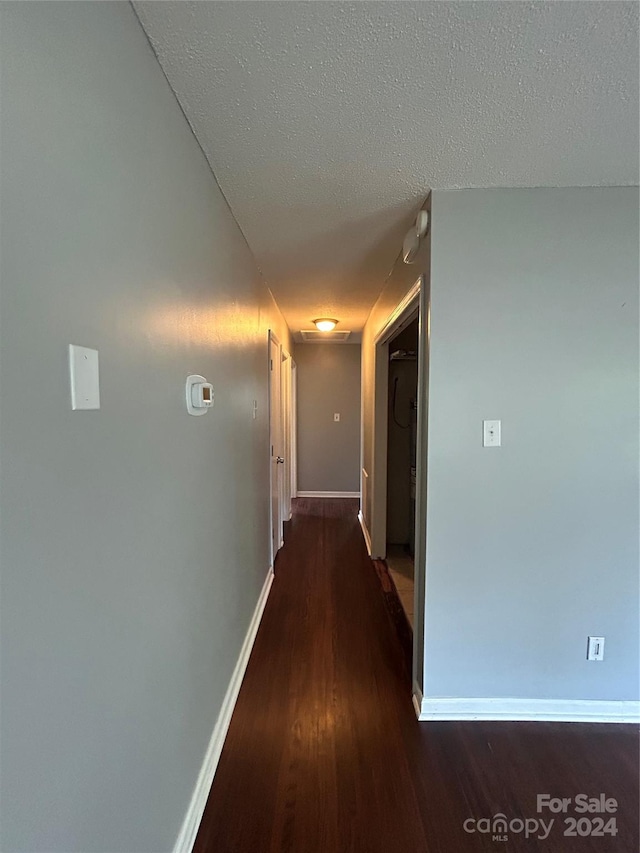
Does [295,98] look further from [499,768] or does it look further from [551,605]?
[499,768]

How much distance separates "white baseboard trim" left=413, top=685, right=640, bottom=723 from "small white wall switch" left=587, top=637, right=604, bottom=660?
21 centimetres

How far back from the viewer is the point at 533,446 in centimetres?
170

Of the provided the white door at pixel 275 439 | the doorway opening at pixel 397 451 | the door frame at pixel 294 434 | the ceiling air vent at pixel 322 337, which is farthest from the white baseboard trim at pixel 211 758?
the ceiling air vent at pixel 322 337

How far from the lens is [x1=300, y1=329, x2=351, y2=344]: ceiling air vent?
495 centimetres

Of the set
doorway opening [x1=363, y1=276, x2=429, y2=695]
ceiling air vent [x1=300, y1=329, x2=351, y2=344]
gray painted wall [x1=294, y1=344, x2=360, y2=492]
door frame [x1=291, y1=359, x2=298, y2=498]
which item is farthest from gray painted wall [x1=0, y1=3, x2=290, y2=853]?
gray painted wall [x1=294, y1=344, x2=360, y2=492]

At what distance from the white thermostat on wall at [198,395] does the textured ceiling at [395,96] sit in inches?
33.8

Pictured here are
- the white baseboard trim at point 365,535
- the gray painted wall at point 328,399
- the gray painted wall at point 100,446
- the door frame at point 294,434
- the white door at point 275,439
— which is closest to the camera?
the gray painted wall at point 100,446

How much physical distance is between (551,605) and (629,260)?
158 cm

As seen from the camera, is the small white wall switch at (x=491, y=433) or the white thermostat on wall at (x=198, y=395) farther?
the small white wall switch at (x=491, y=433)

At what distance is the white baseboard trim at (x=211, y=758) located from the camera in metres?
1.21

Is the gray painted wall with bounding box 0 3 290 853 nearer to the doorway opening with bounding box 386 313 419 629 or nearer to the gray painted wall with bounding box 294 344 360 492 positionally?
the doorway opening with bounding box 386 313 419 629

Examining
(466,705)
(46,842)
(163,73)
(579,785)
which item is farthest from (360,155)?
(579,785)

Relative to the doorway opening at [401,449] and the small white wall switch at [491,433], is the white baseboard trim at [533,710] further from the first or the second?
the doorway opening at [401,449]

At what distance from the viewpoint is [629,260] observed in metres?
1.65
